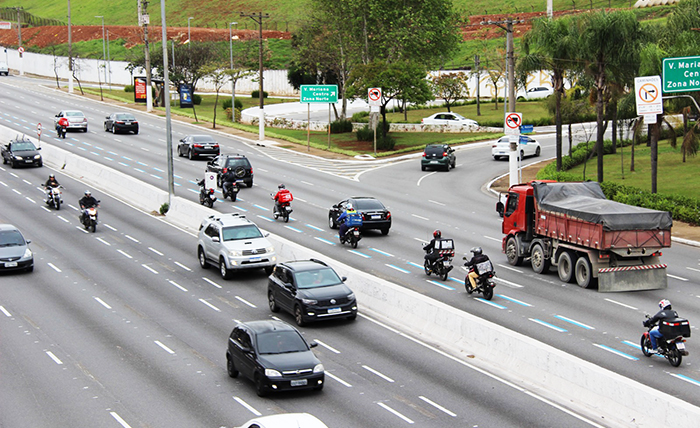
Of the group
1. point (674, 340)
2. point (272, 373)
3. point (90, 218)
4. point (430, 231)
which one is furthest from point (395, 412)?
point (90, 218)

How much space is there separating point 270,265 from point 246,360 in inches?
419

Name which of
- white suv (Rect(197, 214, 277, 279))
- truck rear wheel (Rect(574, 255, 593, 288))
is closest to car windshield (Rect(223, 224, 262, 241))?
white suv (Rect(197, 214, 277, 279))

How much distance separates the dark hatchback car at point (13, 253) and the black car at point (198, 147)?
82.0ft

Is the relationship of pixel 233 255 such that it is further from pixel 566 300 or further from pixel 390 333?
pixel 566 300

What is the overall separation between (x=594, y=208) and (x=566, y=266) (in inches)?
88.0

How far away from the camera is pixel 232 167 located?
4394 centimetres

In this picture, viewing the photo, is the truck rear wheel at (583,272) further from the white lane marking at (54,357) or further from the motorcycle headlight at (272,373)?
the white lane marking at (54,357)

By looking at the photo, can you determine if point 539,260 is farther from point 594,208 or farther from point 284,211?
point 284,211

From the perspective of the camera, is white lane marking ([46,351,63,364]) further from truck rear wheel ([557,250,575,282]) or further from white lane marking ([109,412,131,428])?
truck rear wheel ([557,250,575,282])

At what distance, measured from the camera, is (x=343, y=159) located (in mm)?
59531

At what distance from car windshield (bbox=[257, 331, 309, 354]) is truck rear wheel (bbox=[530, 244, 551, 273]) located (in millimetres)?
12707

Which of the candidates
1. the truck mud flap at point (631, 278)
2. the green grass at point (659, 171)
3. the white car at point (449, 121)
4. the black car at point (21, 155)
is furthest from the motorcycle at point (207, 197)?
the white car at point (449, 121)

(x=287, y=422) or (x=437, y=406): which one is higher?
(x=287, y=422)

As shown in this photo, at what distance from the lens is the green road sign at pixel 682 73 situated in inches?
1351
